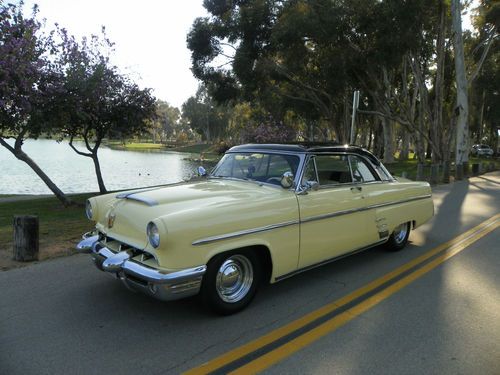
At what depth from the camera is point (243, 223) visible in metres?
3.91

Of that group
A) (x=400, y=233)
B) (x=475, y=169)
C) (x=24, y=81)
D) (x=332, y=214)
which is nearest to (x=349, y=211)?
(x=332, y=214)

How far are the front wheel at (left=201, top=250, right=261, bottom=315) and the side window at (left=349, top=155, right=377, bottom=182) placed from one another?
2158 mm

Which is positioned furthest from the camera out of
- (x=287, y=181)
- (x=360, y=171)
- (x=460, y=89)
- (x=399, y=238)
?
(x=460, y=89)

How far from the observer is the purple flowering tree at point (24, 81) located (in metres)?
8.91

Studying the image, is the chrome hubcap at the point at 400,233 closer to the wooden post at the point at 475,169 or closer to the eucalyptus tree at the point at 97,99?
the eucalyptus tree at the point at 97,99

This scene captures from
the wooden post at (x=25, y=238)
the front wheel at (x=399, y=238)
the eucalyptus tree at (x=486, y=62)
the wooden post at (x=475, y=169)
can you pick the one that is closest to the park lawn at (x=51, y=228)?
the wooden post at (x=25, y=238)

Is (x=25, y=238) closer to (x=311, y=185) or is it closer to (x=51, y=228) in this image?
(x=51, y=228)

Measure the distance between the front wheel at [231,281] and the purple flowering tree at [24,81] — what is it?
730cm

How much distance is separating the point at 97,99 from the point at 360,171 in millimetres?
7833

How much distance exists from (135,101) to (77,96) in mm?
2367

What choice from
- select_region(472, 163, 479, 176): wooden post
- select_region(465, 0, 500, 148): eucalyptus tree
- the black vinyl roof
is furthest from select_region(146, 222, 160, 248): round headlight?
select_region(465, 0, 500, 148): eucalyptus tree

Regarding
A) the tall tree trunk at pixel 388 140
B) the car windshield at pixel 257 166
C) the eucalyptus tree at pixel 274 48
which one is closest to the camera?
the car windshield at pixel 257 166

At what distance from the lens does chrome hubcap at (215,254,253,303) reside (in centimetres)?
392

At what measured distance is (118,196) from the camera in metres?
4.57
